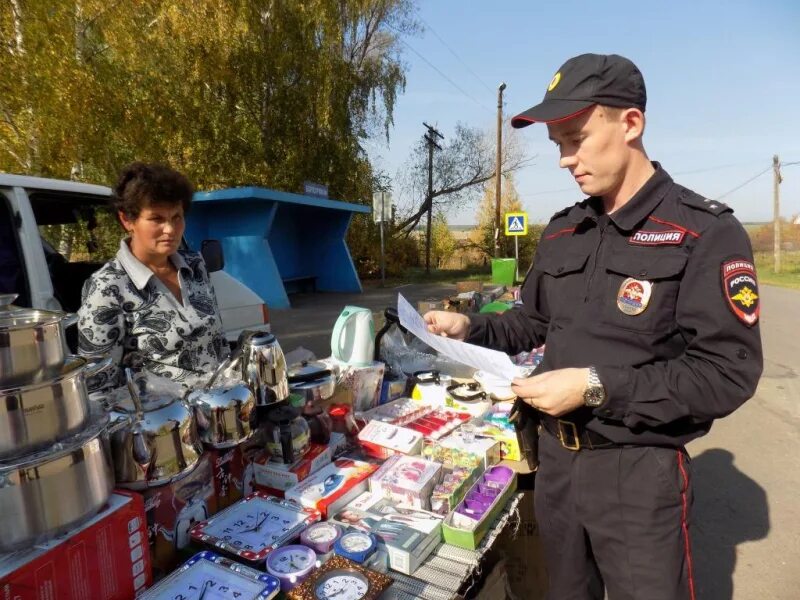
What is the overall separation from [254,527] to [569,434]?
0.94 m

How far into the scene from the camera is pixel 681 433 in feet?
4.24

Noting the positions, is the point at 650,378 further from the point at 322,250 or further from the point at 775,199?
the point at 775,199

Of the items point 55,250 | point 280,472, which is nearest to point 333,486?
point 280,472

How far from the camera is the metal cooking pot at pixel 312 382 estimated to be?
193 centimetres

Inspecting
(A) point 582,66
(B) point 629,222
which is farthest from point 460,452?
(A) point 582,66

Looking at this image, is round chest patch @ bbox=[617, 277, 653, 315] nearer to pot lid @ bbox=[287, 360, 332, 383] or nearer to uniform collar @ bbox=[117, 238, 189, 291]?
pot lid @ bbox=[287, 360, 332, 383]

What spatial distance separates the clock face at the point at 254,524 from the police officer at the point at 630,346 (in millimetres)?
757

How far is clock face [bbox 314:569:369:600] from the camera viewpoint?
3.71ft

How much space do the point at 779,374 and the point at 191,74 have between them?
12.4m

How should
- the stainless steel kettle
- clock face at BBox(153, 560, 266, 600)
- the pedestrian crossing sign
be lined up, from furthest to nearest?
the pedestrian crossing sign < the stainless steel kettle < clock face at BBox(153, 560, 266, 600)

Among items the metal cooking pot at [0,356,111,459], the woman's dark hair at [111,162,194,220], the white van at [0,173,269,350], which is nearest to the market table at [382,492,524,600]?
the metal cooking pot at [0,356,111,459]

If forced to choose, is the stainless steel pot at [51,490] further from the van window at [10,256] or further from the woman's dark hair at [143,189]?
the van window at [10,256]

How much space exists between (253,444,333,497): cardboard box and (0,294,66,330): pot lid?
2.65 ft

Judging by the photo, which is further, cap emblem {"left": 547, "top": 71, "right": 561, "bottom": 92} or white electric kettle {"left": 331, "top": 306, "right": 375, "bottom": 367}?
white electric kettle {"left": 331, "top": 306, "right": 375, "bottom": 367}
